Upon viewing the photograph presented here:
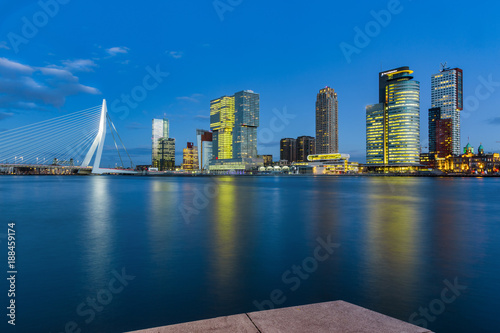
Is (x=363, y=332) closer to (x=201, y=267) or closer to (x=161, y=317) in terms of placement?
(x=161, y=317)

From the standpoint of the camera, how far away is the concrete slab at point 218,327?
4.16 meters

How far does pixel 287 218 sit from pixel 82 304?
64.0 feet

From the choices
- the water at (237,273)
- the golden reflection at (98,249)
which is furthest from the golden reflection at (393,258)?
the golden reflection at (98,249)

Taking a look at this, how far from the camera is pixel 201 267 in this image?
12078 mm

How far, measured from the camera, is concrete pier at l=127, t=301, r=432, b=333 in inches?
166

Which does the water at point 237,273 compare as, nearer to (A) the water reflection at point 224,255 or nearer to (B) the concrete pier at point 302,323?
(A) the water reflection at point 224,255

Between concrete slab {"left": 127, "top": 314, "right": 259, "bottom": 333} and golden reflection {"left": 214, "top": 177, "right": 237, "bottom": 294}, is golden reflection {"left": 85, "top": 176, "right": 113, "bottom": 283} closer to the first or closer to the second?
golden reflection {"left": 214, "top": 177, "right": 237, "bottom": 294}

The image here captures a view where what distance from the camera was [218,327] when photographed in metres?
4.29

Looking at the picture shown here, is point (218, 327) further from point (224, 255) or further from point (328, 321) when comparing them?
point (224, 255)

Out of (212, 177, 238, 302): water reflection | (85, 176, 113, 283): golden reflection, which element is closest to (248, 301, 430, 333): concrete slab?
(212, 177, 238, 302): water reflection

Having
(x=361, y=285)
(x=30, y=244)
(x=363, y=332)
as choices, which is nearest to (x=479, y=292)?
(x=361, y=285)

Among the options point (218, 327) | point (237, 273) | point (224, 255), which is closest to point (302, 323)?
point (218, 327)

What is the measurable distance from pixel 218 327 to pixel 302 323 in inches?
48.6

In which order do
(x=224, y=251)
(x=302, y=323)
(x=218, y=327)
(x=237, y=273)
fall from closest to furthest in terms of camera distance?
(x=218, y=327)
(x=302, y=323)
(x=237, y=273)
(x=224, y=251)
